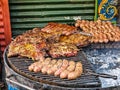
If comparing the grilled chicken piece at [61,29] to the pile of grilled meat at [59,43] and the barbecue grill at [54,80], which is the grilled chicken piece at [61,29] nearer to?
the pile of grilled meat at [59,43]

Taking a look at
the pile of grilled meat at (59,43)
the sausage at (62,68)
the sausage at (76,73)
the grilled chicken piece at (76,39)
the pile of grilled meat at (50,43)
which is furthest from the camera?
the grilled chicken piece at (76,39)

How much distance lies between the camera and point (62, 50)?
6254 mm

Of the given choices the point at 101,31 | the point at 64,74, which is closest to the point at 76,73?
the point at 64,74

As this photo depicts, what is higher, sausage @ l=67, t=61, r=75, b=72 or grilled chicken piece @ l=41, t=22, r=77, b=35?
grilled chicken piece @ l=41, t=22, r=77, b=35

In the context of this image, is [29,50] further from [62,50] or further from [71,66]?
[71,66]

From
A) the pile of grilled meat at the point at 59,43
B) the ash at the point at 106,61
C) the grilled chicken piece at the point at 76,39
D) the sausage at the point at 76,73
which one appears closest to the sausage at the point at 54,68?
the pile of grilled meat at the point at 59,43

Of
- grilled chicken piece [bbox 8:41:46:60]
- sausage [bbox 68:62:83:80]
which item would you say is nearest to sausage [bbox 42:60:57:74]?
grilled chicken piece [bbox 8:41:46:60]

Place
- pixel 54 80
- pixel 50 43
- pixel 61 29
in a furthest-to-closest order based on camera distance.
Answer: pixel 61 29, pixel 50 43, pixel 54 80

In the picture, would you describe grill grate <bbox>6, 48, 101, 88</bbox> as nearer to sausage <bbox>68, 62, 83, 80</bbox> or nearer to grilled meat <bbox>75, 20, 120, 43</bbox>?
sausage <bbox>68, 62, 83, 80</bbox>

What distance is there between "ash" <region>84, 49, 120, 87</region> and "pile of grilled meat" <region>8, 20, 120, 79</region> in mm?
286

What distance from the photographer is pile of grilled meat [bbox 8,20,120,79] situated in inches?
220

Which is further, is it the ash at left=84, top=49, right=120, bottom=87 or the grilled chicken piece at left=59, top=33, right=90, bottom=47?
the grilled chicken piece at left=59, top=33, right=90, bottom=47

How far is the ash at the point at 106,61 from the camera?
609 cm

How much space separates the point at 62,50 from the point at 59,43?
37cm
